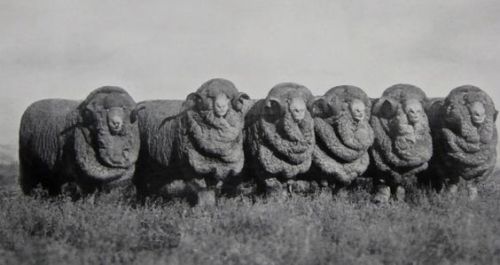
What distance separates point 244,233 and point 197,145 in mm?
2014

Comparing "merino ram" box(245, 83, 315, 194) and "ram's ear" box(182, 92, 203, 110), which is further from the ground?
"ram's ear" box(182, 92, 203, 110)

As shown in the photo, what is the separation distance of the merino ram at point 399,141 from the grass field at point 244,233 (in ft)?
3.45

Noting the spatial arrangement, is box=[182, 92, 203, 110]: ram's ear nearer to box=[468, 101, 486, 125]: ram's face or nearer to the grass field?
the grass field

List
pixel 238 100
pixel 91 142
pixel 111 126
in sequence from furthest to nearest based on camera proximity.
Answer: pixel 238 100, pixel 91 142, pixel 111 126

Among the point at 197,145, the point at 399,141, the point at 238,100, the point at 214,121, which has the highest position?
the point at 238,100

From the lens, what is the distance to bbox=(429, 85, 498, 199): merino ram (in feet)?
35.6

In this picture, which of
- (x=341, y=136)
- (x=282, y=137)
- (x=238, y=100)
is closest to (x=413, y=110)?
(x=341, y=136)

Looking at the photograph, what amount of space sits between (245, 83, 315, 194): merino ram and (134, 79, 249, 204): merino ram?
1.11ft

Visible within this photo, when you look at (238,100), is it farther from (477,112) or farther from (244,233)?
(477,112)

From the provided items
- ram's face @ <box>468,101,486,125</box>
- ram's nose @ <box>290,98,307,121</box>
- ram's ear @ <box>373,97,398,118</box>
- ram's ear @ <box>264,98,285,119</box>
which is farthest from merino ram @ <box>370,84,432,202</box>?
ram's ear @ <box>264,98,285,119</box>

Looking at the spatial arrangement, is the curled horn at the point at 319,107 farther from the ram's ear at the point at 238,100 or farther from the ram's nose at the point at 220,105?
the ram's nose at the point at 220,105

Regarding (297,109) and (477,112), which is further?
(477,112)

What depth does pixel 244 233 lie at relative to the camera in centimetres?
836

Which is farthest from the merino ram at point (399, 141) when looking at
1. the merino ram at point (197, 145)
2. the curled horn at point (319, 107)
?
the merino ram at point (197, 145)
